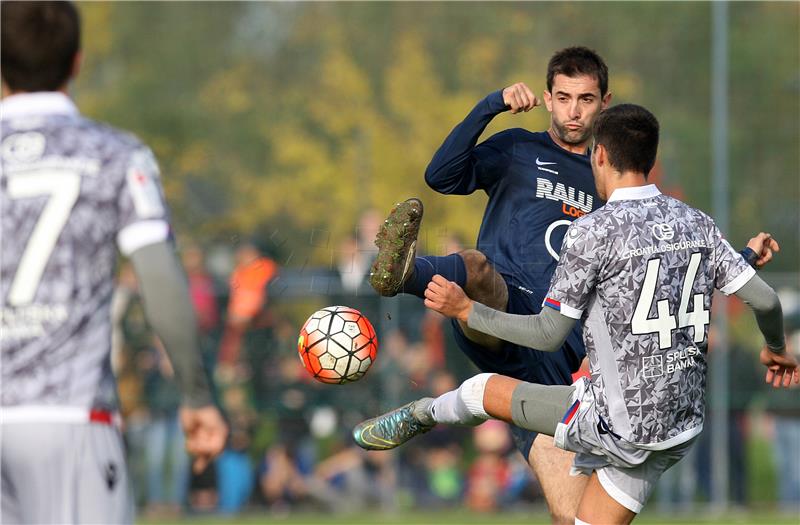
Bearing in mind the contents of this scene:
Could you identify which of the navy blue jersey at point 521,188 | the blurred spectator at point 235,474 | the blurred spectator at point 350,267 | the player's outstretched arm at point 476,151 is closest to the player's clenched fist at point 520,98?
the player's outstretched arm at point 476,151

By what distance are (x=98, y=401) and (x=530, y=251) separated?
334 centimetres

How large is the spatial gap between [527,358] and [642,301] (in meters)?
1.63

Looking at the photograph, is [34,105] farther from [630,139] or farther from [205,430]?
[630,139]

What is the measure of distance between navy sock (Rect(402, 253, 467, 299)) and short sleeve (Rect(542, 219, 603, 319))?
1.19 meters

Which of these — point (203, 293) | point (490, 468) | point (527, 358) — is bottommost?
point (490, 468)

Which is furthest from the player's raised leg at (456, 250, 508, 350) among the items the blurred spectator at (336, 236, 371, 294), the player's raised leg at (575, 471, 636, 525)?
the blurred spectator at (336, 236, 371, 294)

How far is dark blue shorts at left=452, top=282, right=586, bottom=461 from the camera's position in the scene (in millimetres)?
7070

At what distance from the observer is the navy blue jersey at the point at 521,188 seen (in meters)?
7.00

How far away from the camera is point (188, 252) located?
50.8ft

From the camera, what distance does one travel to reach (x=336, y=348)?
7.00 m

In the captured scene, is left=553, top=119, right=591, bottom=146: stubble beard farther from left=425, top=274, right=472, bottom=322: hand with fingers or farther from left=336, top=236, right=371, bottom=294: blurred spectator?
left=336, top=236, right=371, bottom=294: blurred spectator

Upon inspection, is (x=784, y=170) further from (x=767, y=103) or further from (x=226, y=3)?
(x=226, y=3)

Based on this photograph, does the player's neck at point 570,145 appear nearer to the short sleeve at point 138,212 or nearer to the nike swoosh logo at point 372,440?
the nike swoosh logo at point 372,440

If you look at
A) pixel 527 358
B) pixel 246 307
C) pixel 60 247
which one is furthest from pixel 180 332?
pixel 246 307
